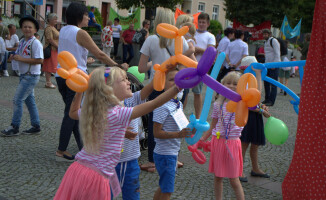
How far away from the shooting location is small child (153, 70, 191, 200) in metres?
3.27

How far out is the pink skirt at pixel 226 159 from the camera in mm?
3609

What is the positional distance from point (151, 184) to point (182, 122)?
1180 millimetres

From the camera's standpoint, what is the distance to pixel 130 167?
3.06 m

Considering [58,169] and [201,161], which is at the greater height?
[201,161]

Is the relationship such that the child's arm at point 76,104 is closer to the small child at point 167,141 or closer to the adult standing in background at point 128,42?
the small child at point 167,141

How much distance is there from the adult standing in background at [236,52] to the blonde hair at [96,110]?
6821 millimetres

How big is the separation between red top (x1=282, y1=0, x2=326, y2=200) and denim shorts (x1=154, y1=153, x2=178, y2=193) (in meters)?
1.19

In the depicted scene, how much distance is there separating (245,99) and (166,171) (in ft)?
3.94

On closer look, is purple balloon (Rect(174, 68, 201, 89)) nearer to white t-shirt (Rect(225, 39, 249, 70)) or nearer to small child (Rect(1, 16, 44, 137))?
small child (Rect(1, 16, 44, 137))

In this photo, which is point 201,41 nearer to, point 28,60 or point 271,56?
point 28,60

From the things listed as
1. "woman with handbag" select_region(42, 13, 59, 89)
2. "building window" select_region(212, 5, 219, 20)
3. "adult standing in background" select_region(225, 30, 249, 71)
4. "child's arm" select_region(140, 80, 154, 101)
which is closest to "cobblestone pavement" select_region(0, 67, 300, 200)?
"child's arm" select_region(140, 80, 154, 101)

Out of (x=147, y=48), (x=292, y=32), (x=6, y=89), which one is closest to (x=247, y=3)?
(x=292, y=32)

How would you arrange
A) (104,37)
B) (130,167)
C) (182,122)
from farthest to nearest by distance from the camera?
1. (104,37)
2. (182,122)
3. (130,167)

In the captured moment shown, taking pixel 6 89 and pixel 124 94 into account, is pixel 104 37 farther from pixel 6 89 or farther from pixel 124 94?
pixel 124 94
